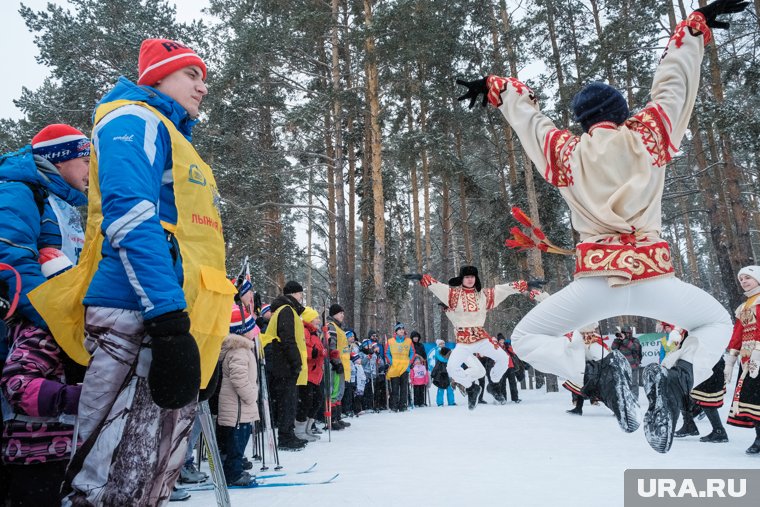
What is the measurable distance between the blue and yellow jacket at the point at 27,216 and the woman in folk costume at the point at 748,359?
6.92 metres

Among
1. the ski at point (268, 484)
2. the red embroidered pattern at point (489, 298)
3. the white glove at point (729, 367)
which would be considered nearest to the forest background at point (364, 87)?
the red embroidered pattern at point (489, 298)

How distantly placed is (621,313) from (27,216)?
332 centimetres

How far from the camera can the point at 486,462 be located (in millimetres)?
5539

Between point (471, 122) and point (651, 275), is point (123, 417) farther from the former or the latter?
point (471, 122)

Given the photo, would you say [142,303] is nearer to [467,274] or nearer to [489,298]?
[489,298]

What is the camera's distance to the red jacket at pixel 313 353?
8.43m

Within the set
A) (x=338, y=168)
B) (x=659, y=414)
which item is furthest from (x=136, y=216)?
(x=338, y=168)

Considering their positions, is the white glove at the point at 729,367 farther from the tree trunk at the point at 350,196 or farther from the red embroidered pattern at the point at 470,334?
the tree trunk at the point at 350,196

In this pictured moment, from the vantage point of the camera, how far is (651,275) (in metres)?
3.30

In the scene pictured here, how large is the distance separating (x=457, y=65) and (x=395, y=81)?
17.1 feet

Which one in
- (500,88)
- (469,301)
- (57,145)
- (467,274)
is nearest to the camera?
(57,145)

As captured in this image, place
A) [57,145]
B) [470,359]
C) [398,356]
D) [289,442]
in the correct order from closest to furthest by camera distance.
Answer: [57,145] → [289,442] → [470,359] → [398,356]

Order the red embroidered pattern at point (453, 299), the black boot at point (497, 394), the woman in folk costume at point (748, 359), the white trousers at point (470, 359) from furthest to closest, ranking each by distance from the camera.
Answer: the black boot at point (497, 394), the red embroidered pattern at point (453, 299), the white trousers at point (470, 359), the woman in folk costume at point (748, 359)

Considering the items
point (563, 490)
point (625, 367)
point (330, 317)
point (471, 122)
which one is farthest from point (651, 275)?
point (471, 122)
